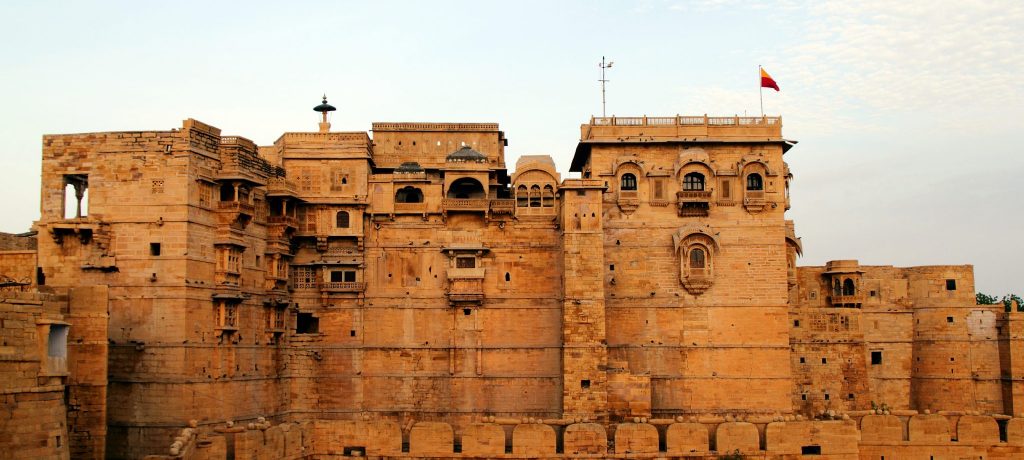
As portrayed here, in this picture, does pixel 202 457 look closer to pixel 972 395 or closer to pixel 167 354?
pixel 167 354

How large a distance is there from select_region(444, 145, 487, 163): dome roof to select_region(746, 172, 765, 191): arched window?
35.1 feet

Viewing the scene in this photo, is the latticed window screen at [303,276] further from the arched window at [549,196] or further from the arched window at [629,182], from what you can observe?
the arched window at [629,182]

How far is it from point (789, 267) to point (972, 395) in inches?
380

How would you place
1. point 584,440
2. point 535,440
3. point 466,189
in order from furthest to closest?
point 466,189, point 584,440, point 535,440

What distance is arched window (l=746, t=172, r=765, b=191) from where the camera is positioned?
4041cm

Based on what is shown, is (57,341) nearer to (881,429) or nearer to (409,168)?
(409,168)

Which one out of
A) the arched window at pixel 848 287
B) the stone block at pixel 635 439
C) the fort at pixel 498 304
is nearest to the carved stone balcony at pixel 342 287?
the fort at pixel 498 304

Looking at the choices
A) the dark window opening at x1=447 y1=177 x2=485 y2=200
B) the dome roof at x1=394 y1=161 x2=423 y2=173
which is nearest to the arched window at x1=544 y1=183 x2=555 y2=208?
the dark window opening at x1=447 y1=177 x2=485 y2=200

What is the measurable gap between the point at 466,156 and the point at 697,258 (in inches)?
401

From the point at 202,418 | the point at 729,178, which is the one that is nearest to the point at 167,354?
the point at 202,418

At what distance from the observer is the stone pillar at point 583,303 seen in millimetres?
37062

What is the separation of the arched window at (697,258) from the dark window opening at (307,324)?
15.1 m

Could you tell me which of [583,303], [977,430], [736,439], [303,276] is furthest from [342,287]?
[977,430]

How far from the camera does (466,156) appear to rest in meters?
40.9
